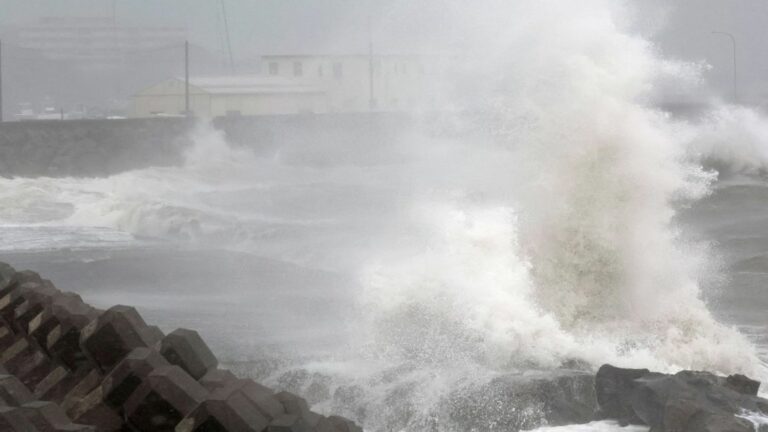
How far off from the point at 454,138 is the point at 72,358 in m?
28.7

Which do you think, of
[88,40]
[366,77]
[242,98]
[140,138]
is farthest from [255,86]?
[88,40]

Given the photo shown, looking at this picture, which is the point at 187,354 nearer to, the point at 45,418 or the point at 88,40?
the point at 45,418

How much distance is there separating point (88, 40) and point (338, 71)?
47377 mm

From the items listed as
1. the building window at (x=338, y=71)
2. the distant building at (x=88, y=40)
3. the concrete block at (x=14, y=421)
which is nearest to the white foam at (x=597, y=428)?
the concrete block at (x=14, y=421)

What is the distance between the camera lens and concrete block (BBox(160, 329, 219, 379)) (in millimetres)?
6344

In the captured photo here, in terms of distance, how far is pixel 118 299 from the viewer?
13.3m

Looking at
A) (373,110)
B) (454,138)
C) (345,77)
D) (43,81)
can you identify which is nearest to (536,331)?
(454,138)

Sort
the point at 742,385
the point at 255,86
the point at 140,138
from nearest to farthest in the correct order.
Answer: the point at 742,385 → the point at 140,138 → the point at 255,86

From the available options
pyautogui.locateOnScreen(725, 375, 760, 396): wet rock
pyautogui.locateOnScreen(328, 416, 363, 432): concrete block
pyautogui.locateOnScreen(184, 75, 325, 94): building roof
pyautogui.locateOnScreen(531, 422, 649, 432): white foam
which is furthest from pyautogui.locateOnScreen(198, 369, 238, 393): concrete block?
pyautogui.locateOnScreen(184, 75, 325, 94): building roof

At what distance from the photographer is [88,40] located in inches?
3730

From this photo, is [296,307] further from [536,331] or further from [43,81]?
[43,81]

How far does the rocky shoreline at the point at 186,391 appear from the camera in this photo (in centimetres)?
537

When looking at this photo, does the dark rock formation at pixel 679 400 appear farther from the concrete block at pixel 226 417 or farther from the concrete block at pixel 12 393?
the concrete block at pixel 12 393

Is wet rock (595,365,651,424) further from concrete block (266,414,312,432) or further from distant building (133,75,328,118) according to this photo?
distant building (133,75,328,118)
